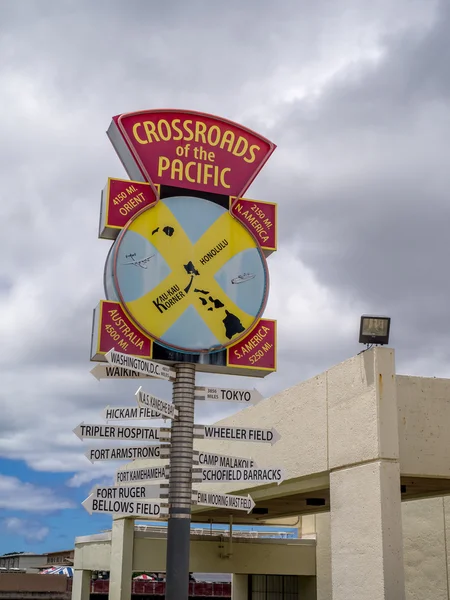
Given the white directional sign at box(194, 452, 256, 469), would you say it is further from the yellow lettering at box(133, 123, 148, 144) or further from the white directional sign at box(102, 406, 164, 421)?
the yellow lettering at box(133, 123, 148, 144)

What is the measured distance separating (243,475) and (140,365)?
2081mm

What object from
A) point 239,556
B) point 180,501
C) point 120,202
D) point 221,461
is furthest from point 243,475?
point 239,556

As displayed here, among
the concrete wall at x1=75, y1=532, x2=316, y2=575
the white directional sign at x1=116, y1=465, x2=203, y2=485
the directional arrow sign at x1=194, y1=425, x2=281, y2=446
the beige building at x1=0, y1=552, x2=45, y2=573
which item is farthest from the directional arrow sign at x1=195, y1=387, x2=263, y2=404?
the beige building at x1=0, y1=552, x2=45, y2=573

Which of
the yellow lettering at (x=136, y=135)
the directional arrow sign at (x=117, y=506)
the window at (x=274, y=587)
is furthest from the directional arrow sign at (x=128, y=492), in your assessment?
the window at (x=274, y=587)

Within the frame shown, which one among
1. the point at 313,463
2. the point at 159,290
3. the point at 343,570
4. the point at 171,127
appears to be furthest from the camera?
the point at 313,463

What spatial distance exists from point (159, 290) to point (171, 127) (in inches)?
98.1

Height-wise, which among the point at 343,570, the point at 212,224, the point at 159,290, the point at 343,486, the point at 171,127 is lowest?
the point at 343,570

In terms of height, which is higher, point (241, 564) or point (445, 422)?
point (445, 422)

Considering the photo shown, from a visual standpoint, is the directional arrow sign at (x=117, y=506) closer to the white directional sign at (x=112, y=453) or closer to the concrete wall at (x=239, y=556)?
the white directional sign at (x=112, y=453)

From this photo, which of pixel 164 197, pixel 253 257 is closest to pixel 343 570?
pixel 253 257

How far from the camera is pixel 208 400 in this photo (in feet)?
35.2

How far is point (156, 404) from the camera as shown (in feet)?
32.3

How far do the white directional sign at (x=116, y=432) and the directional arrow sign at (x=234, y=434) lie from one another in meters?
0.46

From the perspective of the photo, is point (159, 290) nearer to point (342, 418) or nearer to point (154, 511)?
point (154, 511)
